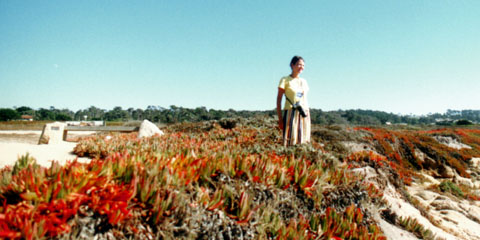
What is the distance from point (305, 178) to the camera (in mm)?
3100

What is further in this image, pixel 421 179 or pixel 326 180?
pixel 421 179

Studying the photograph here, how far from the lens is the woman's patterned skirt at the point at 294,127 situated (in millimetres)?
5555

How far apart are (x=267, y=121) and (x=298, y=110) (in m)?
6.70

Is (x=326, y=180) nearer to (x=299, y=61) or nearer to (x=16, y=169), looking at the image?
(x=299, y=61)

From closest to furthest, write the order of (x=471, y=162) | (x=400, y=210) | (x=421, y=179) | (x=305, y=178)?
1. (x=305, y=178)
2. (x=400, y=210)
3. (x=421, y=179)
4. (x=471, y=162)

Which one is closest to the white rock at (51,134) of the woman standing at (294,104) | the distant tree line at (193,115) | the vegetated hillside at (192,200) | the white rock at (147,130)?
the white rock at (147,130)

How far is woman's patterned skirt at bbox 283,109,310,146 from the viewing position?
5555 millimetres

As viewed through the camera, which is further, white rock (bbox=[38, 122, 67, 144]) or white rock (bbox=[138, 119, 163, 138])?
white rock (bbox=[138, 119, 163, 138])

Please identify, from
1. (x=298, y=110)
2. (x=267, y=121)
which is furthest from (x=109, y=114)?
(x=298, y=110)

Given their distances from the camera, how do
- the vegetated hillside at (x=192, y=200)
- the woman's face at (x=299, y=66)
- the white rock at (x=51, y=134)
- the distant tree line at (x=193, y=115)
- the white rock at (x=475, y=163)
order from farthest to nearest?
the distant tree line at (x=193, y=115) → the white rock at (x=475, y=163) → the white rock at (x=51, y=134) → the woman's face at (x=299, y=66) → the vegetated hillside at (x=192, y=200)

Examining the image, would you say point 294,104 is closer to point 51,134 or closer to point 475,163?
point 51,134

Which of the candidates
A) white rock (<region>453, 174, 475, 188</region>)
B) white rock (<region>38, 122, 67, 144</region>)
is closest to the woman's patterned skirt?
white rock (<region>453, 174, 475, 188</region>)

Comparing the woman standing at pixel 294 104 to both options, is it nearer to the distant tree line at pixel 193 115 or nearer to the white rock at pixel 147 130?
the white rock at pixel 147 130

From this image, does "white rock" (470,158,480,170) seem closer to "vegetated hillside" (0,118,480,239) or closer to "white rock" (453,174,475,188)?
"white rock" (453,174,475,188)
